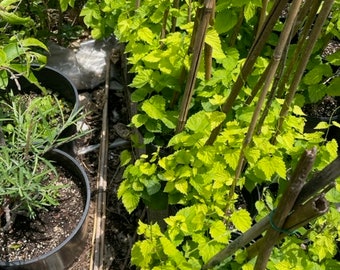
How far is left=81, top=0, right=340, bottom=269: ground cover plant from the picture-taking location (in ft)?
4.21

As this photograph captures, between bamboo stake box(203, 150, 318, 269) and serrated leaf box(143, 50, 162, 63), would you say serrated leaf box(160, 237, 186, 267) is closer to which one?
bamboo stake box(203, 150, 318, 269)

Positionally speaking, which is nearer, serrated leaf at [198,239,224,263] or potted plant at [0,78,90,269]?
serrated leaf at [198,239,224,263]

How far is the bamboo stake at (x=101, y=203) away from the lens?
1.92 metres

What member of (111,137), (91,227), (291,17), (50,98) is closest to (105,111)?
(111,137)

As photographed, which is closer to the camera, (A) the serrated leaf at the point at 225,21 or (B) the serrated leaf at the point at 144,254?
(B) the serrated leaf at the point at 144,254

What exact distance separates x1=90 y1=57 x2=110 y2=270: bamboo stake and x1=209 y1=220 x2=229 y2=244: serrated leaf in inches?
29.5

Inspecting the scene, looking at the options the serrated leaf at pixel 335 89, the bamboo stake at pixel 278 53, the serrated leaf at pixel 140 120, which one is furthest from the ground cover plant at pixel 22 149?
the serrated leaf at pixel 335 89

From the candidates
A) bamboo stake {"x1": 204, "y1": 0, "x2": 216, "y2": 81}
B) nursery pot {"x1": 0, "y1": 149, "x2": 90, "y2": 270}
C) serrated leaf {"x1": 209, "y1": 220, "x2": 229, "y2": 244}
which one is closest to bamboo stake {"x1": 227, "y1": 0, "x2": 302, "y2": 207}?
serrated leaf {"x1": 209, "y1": 220, "x2": 229, "y2": 244}

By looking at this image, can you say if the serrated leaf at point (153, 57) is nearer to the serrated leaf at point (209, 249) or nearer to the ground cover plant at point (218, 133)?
the ground cover plant at point (218, 133)

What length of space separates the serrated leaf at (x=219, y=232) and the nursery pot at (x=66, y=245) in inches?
25.7

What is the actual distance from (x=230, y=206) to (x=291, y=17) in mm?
655

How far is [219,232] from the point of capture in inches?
52.4

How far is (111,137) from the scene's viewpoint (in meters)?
2.36

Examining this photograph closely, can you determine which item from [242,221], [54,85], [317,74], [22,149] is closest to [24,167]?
[22,149]
